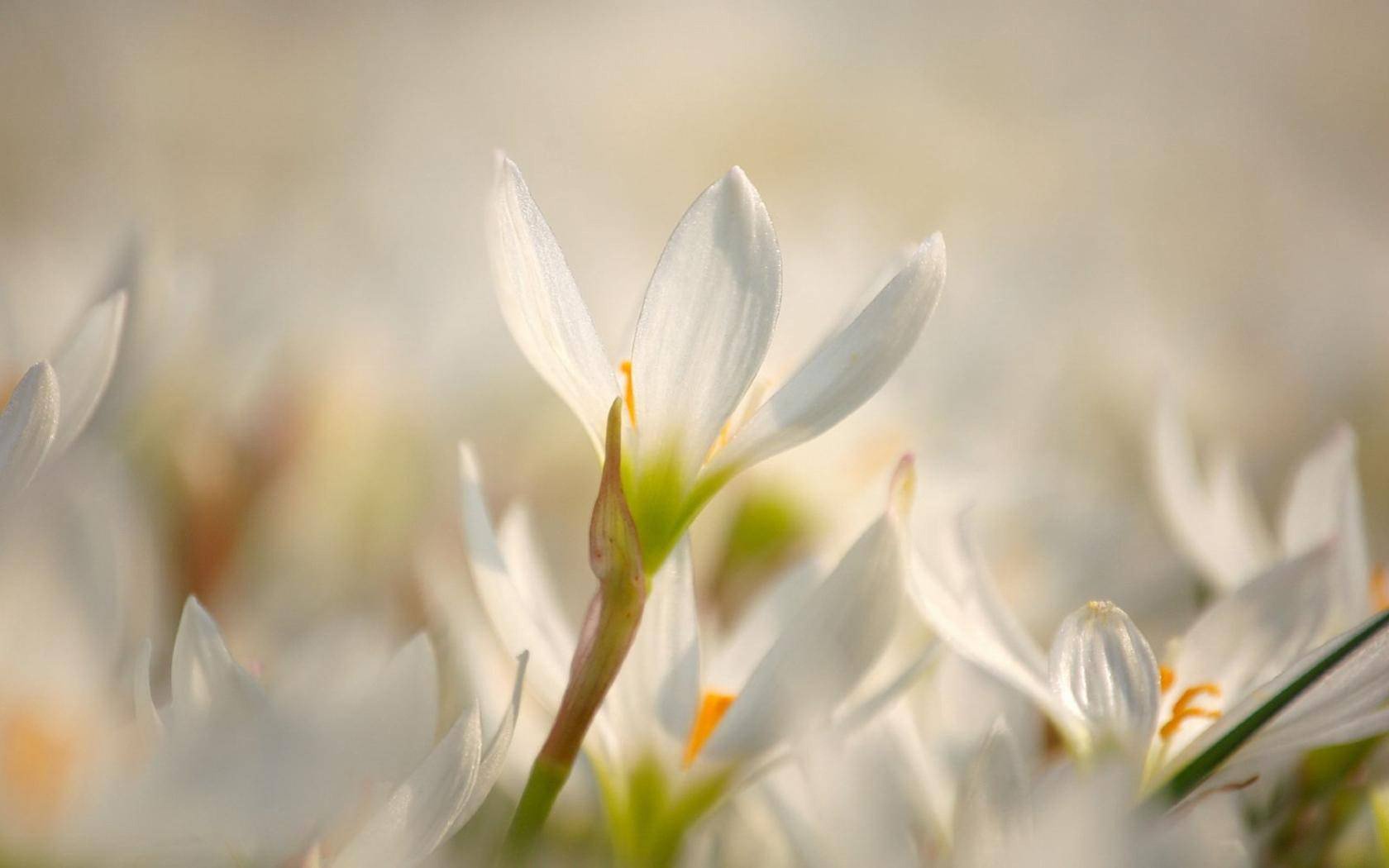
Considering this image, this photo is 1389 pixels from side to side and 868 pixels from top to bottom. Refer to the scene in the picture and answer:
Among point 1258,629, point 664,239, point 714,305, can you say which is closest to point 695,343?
point 714,305

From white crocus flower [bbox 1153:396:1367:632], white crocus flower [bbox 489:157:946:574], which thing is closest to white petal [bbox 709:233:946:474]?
white crocus flower [bbox 489:157:946:574]

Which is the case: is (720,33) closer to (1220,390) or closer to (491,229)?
(1220,390)

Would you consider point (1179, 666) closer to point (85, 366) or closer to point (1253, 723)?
point (1253, 723)

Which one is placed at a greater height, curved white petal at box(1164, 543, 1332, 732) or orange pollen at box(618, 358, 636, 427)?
orange pollen at box(618, 358, 636, 427)

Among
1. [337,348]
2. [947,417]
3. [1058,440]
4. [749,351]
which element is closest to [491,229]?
[749,351]

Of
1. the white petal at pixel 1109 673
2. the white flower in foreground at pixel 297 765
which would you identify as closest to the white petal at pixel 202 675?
the white flower in foreground at pixel 297 765

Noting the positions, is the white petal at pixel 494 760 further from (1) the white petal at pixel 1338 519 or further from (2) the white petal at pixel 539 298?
(1) the white petal at pixel 1338 519

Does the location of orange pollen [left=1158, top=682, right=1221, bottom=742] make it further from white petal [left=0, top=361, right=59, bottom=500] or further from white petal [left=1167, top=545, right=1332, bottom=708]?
white petal [left=0, top=361, right=59, bottom=500]
